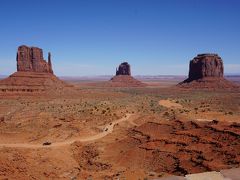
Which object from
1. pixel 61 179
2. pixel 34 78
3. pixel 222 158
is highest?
pixel 34 78

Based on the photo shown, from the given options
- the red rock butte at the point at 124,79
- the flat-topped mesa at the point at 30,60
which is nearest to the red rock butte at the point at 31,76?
the flat-topped mesa at the point at 30,60

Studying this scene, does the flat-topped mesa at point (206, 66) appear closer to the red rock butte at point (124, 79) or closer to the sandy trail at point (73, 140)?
the red rock butte at point (124, 79)

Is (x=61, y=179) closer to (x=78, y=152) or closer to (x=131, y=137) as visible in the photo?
(x=78, y=152)

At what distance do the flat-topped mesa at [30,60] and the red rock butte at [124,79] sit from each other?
6699 cm

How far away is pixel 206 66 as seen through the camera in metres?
128

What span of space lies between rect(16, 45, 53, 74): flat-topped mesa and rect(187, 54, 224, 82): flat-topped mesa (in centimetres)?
7028

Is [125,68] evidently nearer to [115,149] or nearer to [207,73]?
[207,73]

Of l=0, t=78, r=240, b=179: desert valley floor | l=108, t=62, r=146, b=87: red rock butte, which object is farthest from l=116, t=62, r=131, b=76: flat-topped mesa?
l=0, t=78, r=240, b=179: desert valley floor

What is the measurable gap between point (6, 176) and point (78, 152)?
27.6 feet

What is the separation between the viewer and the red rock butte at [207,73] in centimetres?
12329

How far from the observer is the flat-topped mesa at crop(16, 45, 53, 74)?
310 ft

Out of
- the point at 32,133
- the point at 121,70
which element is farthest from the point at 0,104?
the point at 121,70

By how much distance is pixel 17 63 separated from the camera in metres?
94.3

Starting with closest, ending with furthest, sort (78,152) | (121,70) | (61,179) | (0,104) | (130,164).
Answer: (61,179) → (130,164) → (78,152) → (0,104) → (121,70)
